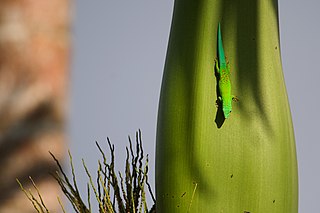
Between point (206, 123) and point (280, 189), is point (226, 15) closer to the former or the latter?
point (206, 123)

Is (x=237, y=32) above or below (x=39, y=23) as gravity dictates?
above

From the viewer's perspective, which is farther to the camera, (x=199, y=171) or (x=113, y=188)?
(x=113, y=188)

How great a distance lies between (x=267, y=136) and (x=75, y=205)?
379 millimetres

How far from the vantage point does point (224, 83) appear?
91 centimetres

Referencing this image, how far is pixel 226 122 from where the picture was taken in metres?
0.90

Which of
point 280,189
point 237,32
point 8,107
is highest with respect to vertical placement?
point 237,32

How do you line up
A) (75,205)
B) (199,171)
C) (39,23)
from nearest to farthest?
(39,23)
(199,171)
(75,205)

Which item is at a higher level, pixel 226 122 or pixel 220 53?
pixel 220 53

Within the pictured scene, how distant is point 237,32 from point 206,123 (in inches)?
5.9

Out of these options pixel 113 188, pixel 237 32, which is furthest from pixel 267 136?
pixel 113 188

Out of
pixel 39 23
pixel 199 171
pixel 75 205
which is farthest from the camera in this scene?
pixel 75 205

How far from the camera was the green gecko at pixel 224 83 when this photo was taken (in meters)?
0.90

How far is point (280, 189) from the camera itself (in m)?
0.92

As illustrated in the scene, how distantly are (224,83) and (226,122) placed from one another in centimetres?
6
